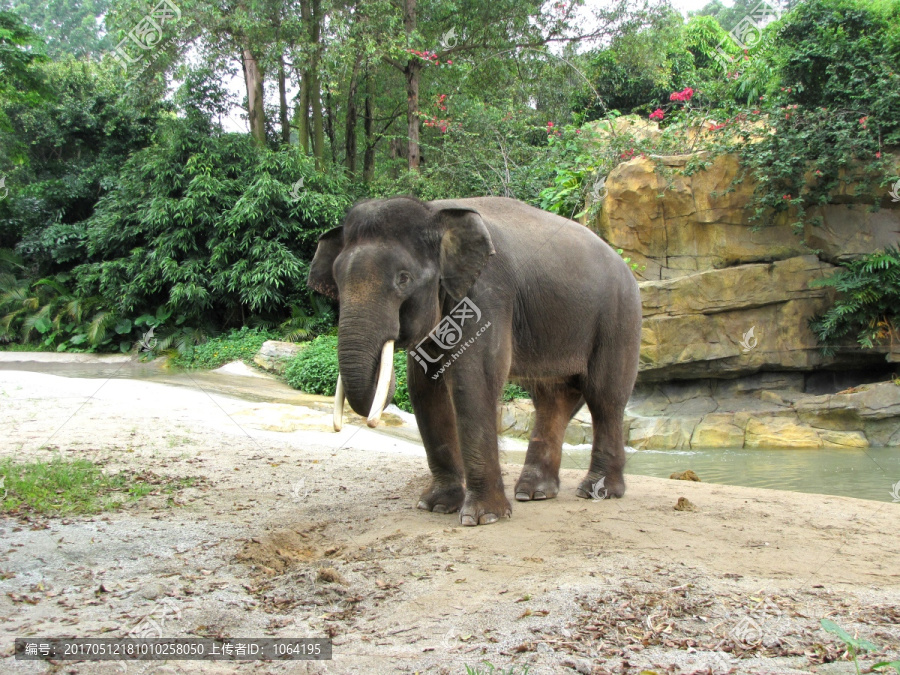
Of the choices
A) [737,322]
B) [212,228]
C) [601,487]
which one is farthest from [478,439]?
[212,228]

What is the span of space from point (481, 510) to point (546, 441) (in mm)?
1459

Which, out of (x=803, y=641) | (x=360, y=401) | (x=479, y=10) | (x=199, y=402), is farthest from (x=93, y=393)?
(x=479, y=10)

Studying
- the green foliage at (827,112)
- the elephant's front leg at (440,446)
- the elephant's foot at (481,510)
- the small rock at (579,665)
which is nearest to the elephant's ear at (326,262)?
the elephant's front leg at (440,446)

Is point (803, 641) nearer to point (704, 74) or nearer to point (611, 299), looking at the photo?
point (611, 299)

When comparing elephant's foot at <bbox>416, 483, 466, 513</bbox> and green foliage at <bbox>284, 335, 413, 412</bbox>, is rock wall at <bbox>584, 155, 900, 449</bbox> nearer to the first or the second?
green foliage at <bbox>284, 335, 413, 412</bbox>

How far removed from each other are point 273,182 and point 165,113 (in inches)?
272

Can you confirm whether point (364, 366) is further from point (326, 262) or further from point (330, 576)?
point (326, 262)

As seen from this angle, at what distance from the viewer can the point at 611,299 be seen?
21.0ft

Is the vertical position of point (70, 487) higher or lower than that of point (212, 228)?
lower

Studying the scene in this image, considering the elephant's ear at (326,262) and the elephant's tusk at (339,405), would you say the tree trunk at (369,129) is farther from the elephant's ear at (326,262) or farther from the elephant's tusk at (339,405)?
the elephant's tusk at (339,405)

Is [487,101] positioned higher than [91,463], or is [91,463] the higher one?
[487,101]

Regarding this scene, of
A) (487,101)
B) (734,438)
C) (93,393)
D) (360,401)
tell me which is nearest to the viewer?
(360,401)

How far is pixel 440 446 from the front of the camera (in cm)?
580

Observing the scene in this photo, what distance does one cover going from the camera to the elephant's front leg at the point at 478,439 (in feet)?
16.9
